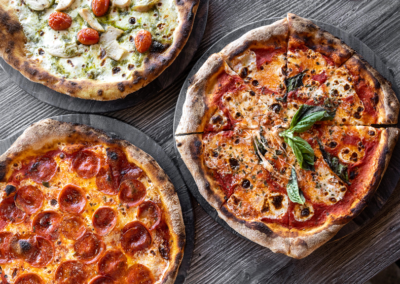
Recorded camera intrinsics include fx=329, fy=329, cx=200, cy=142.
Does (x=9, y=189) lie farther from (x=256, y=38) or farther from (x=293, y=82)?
(x=293, y=82)

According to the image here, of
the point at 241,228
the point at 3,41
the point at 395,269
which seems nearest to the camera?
the point at 241,228

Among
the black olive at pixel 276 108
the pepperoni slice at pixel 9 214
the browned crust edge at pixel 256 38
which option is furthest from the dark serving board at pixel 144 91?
the pepperoni slice at pixel 9 214

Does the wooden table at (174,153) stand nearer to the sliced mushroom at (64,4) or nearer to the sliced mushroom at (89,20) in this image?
the sliced mushroom at (89,20)

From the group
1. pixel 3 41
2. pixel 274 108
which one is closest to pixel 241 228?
pixel 274 108

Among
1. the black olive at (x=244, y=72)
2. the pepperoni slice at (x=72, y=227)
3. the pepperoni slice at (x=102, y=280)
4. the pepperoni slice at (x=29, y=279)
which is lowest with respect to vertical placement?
the pepperoni slice at (x=102, y=280)

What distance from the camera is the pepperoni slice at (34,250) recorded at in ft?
12.1

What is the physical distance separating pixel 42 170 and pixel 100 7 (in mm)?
2070

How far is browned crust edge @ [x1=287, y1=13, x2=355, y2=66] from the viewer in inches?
147

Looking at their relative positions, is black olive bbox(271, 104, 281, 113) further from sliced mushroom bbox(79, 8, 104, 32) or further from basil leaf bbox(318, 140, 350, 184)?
sliced mushroom bbox(79, 8, 104, 32)

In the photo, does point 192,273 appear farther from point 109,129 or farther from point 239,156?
point 109,129

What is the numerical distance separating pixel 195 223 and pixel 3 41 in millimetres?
3203

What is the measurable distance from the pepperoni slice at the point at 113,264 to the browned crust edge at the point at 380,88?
3299mm

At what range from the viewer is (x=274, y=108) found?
372 centimetres

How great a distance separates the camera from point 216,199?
12.0 ft
